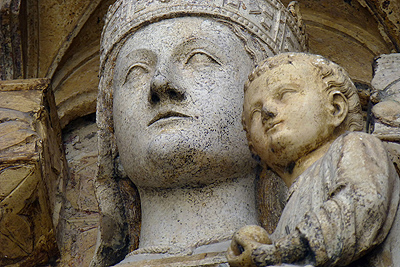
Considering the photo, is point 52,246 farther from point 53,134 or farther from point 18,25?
point 18,25

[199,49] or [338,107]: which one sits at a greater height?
[199,49]

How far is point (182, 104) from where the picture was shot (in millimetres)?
4387

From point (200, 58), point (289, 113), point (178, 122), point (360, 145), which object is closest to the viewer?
point (360, 145)

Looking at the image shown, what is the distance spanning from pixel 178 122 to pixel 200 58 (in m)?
0.38

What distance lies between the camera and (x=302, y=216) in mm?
3471

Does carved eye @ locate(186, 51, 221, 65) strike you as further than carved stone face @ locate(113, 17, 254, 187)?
Yes

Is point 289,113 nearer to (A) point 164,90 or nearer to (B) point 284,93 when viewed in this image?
(B) point 284,93

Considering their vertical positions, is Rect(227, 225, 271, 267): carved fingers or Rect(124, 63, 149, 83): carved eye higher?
Rect(124, 63, 149, 83): carved eye

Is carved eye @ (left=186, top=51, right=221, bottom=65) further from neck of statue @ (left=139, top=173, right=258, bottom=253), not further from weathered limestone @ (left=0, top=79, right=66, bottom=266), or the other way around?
weathered limestone @ (left=0, top=79, right=66, bottom=266)

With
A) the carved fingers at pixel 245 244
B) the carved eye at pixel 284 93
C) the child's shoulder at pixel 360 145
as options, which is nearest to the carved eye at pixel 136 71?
the carved eye at pixel 284 93

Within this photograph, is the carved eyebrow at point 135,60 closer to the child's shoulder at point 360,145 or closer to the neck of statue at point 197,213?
the neck of statue at point 197,213

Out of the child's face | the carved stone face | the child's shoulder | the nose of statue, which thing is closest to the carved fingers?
the child's shoulder

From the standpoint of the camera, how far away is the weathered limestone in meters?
4.80

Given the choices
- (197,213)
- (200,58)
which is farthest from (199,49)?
(197,213)
